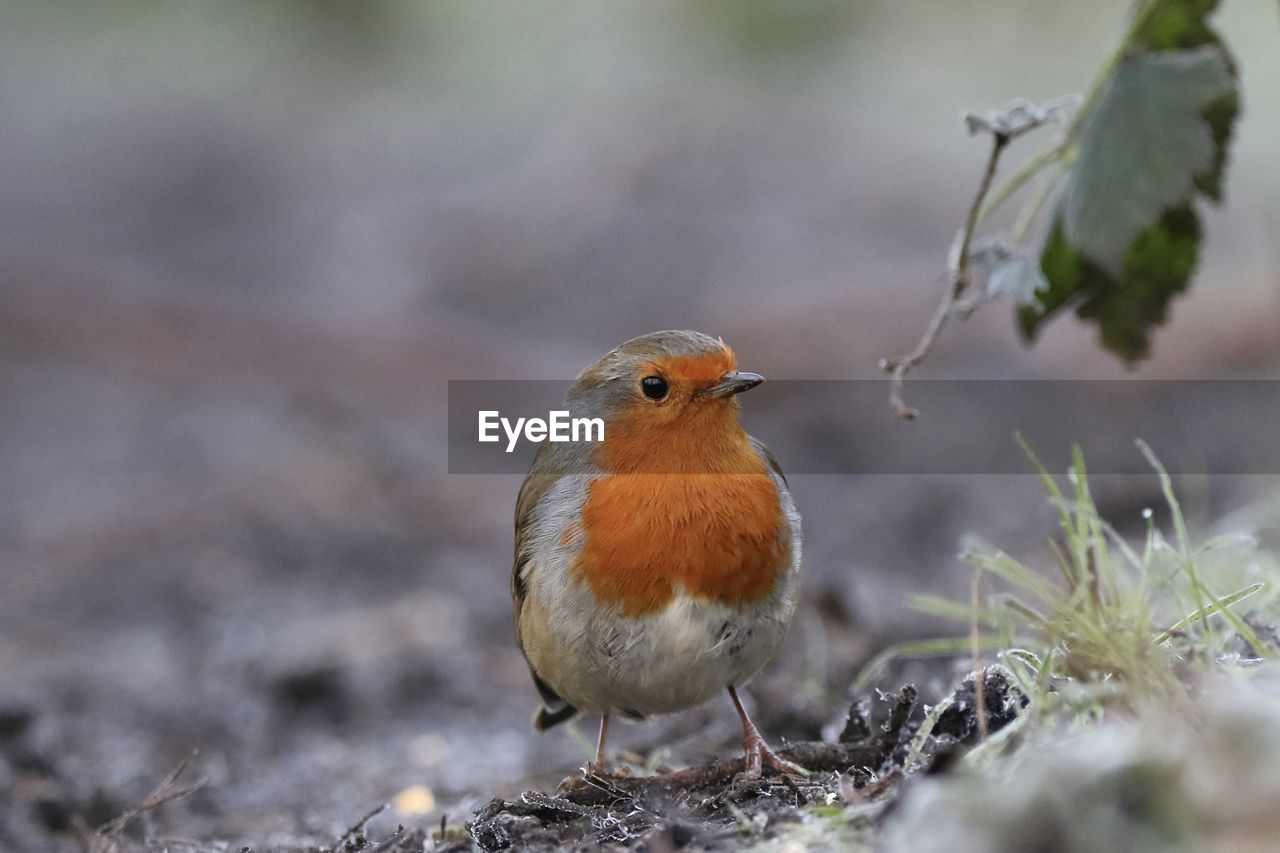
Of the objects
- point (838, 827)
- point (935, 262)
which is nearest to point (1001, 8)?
point (935, 262)

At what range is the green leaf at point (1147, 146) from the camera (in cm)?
304

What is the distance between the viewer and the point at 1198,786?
177 cm

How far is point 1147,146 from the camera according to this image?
305cm

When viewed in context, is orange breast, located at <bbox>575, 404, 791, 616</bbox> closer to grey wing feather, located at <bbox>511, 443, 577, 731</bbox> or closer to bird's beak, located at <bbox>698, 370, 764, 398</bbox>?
bird's beak, located at <bbox>698, 370, 764, 398</bbox>

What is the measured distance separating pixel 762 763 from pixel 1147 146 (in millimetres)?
1564

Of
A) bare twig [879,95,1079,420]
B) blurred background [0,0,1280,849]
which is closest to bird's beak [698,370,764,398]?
bare twig [879,95,1079,420]

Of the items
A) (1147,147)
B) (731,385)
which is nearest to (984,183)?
(1147,147)

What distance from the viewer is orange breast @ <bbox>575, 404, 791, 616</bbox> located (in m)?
3.24

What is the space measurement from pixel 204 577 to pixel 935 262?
542 centimetres

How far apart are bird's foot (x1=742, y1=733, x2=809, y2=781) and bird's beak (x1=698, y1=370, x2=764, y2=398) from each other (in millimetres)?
815

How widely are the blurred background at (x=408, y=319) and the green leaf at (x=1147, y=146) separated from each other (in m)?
0.39

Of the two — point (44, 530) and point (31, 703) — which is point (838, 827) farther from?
point (44, 530)

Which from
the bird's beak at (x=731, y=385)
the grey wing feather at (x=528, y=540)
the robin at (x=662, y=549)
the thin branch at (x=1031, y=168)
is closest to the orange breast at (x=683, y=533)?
the robin at (x=662, y=549)

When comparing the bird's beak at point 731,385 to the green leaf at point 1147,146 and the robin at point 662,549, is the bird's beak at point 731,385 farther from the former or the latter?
the green leaf at point 1147,146
